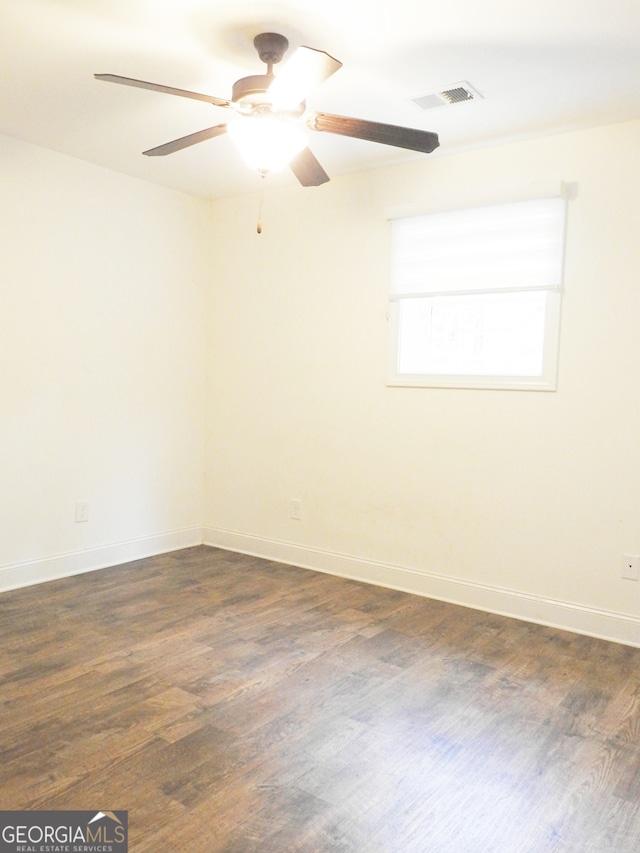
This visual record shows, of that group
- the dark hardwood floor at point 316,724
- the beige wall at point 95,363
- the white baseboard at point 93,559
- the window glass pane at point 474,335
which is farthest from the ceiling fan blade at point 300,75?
the white baseboard at point 93,559

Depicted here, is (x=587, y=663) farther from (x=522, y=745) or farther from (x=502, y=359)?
(x=502, y=359)

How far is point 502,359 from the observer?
354cm

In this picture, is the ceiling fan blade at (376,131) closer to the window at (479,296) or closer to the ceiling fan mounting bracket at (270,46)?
the ceiling fan mounting bracket at (270,46)

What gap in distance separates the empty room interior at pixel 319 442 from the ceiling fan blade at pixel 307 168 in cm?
1

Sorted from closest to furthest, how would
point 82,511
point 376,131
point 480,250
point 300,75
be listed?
point 300,75, point 376,131, point 480,250, point 82,511

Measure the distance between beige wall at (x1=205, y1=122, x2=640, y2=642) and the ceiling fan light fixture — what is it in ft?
4.44

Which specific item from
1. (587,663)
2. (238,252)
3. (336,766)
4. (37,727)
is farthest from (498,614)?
(238,252)

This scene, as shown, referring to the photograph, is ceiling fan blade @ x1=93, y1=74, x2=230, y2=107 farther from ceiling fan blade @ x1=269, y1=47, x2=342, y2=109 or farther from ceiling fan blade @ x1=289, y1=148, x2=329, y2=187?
ceiling fan blade @ x1=289, y1=148, x2=329, y2=187

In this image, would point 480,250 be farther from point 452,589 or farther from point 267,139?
point 452,589

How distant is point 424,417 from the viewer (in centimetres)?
377

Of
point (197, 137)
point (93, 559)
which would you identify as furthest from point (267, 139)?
point (93, 559)

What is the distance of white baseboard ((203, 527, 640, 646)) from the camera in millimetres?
3166

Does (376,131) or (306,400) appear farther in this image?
(306,400)

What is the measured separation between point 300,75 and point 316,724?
2252mm
